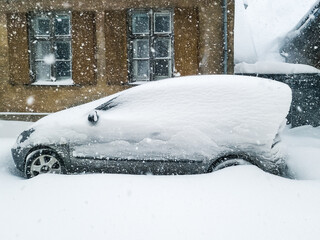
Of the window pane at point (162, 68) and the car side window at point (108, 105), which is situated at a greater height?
the window pane at point (162, 68)

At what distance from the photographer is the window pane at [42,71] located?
959 cm

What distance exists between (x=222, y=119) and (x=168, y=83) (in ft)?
3.17

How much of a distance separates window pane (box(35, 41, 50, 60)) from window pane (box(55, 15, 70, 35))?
0.45 metres

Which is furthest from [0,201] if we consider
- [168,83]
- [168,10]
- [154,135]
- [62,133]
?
[168,10]

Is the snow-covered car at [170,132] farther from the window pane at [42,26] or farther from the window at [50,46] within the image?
the window pane at [42,26]

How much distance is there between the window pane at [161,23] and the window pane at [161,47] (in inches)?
11.1

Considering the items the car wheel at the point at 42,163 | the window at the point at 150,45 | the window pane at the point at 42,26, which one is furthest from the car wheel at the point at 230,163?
the window pane at the point at 42,26

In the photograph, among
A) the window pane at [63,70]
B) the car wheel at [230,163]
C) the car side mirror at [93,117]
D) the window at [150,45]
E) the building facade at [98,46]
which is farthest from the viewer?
the window pane at [63,70]

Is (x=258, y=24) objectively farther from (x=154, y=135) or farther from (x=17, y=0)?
(x=154, y=135)

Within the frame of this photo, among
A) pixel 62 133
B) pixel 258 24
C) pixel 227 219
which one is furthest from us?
pixel 258 24

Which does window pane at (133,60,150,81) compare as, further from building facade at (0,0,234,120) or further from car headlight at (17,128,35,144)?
car headlight at (17,128,35,144)

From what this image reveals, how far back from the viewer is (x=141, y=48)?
9.48 meters

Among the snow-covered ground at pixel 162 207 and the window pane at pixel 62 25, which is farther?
the window pane at pixel 62 25

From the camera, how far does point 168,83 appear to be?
472 cm
